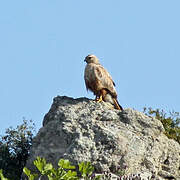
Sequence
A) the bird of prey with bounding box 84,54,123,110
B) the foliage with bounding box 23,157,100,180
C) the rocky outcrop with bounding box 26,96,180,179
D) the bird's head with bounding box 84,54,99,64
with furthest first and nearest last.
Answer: the bird's head with bounding box 84,54,99,64
the bird of prey with bounding box 84,54,123,110
the rocky outcrop with bounding box 26,96,180,179
the foliage with bounding box 23,157,100,180

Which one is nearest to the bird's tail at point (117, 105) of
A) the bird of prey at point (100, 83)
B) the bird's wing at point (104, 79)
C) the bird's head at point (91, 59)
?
the bird of prey at point (100, 83)

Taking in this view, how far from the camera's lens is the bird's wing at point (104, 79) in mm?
13320

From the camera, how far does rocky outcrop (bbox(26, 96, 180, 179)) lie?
10.4 meters

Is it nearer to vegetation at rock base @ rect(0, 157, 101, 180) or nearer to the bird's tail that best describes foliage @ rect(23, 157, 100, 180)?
vegetation at rock base @ rect(0, 157, 101, 180)

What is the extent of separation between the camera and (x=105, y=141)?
10586mm

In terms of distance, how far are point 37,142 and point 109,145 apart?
1.63 m

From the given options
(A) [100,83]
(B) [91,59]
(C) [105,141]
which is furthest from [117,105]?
(C) [105,141]

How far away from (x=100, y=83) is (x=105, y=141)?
3006 mm

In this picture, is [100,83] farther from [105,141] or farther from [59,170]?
[59,170]

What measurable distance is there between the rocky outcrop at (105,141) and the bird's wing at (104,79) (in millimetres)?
1382

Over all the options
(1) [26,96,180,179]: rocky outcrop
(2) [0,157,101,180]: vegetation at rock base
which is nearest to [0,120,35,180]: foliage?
(1) [26,96,180,179]: rocky outcrop

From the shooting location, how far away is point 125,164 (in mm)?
10430

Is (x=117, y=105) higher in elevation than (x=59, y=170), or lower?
higher

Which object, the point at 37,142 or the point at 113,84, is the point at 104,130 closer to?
the point at 37,142
